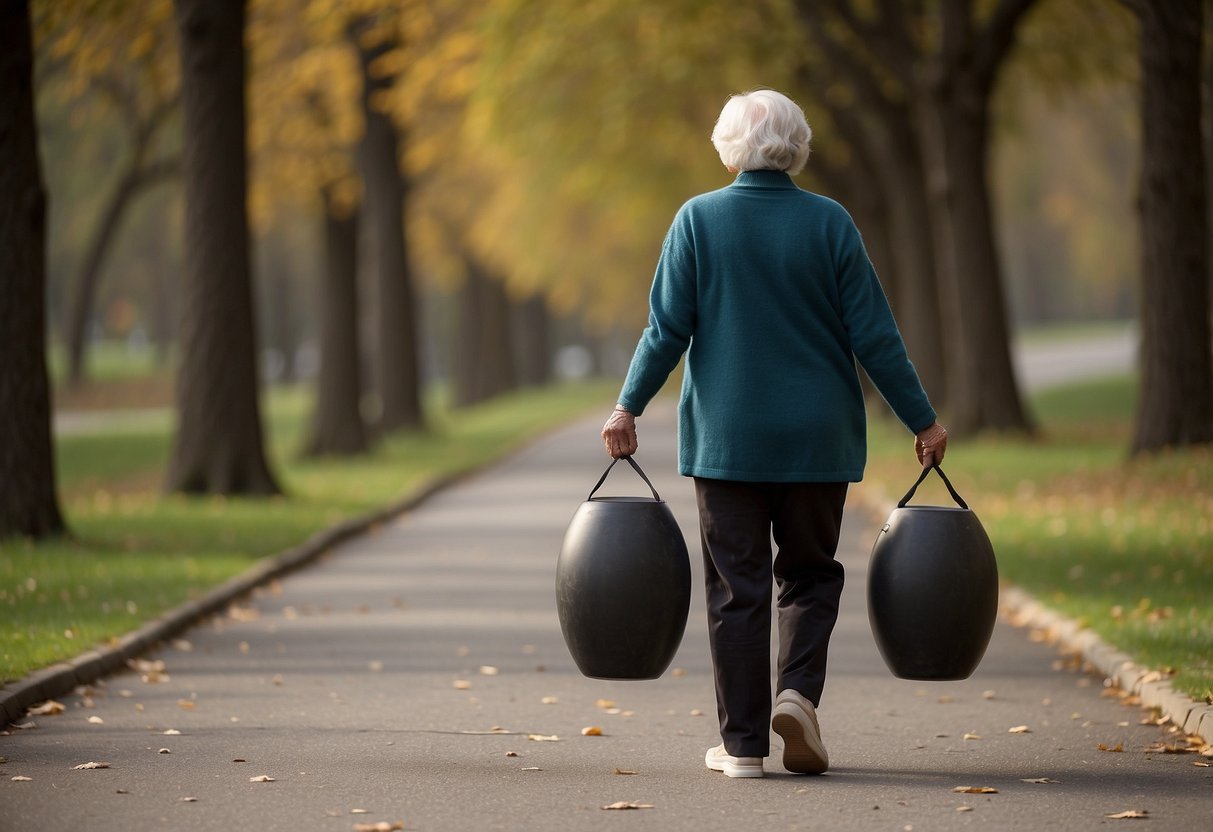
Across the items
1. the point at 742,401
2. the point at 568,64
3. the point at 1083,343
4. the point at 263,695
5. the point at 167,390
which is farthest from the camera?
the point at 1083,343

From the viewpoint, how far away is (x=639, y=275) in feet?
153

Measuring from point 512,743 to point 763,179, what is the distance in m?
2.25

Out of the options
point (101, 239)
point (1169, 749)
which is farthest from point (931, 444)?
point (101, 239)

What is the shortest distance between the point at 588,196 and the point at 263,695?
86.1 ft

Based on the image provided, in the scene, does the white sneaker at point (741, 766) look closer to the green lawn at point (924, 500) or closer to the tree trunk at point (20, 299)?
the green lawn at point (924, 500)

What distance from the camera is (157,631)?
9539 millimetres

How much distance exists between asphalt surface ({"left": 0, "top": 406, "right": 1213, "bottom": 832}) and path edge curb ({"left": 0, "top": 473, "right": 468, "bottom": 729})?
0.40ft

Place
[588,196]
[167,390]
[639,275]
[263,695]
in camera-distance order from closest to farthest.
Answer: [263,695] < [588,196] < [639,275] < [167,390]

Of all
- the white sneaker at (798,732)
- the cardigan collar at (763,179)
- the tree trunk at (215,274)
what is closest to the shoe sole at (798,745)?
the white sneaker at (798,732)

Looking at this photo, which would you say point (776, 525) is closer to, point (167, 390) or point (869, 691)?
point (869, 691)

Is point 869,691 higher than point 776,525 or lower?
lower

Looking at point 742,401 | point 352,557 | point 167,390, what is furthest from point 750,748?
point 167,390

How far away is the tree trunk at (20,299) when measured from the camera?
42.9ft

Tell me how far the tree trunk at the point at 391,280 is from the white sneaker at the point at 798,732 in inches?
857
